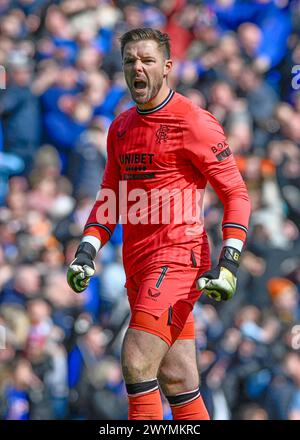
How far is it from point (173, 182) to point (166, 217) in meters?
0.23

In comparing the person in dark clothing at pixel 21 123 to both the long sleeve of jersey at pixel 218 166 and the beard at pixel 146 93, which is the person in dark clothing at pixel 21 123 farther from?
the long sleeve of jersey at pixel 218 166

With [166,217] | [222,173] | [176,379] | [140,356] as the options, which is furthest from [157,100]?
[176,379]

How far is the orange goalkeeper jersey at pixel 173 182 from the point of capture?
24.3 feet

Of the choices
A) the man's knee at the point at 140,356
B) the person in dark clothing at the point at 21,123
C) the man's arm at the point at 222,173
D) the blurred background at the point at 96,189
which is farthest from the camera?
the person in dark clothing at the point at 21,123

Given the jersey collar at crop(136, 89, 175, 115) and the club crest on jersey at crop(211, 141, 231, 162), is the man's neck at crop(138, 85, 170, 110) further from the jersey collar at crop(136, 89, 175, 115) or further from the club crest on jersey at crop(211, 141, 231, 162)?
the club crest on jersey at crop(211, 141, 231, 162)

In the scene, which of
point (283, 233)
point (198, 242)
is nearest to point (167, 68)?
point (198, 242)

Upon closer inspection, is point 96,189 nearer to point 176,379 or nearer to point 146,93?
point 146,93

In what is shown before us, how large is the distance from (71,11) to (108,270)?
12.9ft

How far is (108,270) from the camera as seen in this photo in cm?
1217

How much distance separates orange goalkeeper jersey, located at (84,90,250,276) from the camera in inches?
291

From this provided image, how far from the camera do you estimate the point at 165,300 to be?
7.31 meters

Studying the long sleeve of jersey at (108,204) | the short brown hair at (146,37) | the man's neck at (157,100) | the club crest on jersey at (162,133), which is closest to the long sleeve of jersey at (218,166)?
the club crest on jersey at (162,133)
